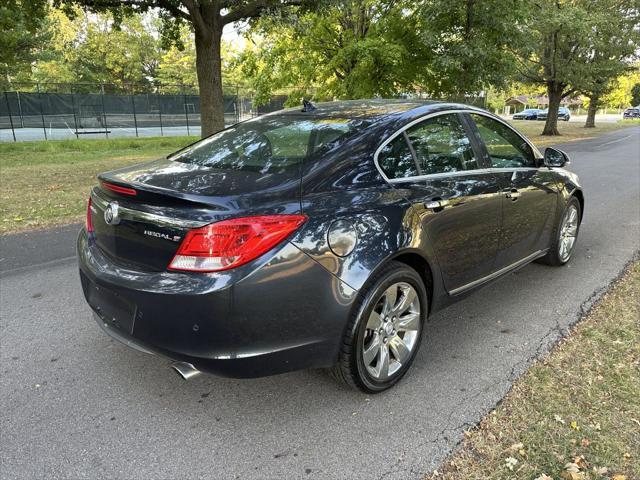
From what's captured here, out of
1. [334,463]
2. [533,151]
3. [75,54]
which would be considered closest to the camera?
[334,463]

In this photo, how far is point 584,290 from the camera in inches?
177

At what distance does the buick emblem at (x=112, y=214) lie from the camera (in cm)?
271

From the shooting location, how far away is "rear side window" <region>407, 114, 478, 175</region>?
10.6 feet

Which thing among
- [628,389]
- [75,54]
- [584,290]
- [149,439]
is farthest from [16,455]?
[75,54]

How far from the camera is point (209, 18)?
38.3 feet

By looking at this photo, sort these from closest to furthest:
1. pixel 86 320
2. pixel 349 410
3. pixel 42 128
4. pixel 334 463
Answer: pixel 334 463 → pixel 349 410 → pixel 86 320 → pixel 42 128

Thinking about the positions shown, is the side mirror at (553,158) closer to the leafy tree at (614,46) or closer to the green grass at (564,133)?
the green grass at (564,133)

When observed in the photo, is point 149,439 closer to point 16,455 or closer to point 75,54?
point 16,455

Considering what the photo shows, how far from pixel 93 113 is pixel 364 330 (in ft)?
89.3

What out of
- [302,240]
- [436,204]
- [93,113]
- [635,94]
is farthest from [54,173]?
[635,94]

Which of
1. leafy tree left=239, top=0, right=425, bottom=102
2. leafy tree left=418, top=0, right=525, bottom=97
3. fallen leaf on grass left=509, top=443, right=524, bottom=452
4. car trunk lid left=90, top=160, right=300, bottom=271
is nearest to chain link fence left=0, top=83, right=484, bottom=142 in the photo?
leafy tree left=239, top=0, right=425, bottom=102

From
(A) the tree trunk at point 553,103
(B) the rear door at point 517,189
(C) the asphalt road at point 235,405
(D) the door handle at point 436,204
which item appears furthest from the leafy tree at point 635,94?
(D) the door handle at point 436,204

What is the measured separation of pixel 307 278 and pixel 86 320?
2266 millimetres

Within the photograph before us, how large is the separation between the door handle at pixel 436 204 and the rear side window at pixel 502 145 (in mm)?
829
